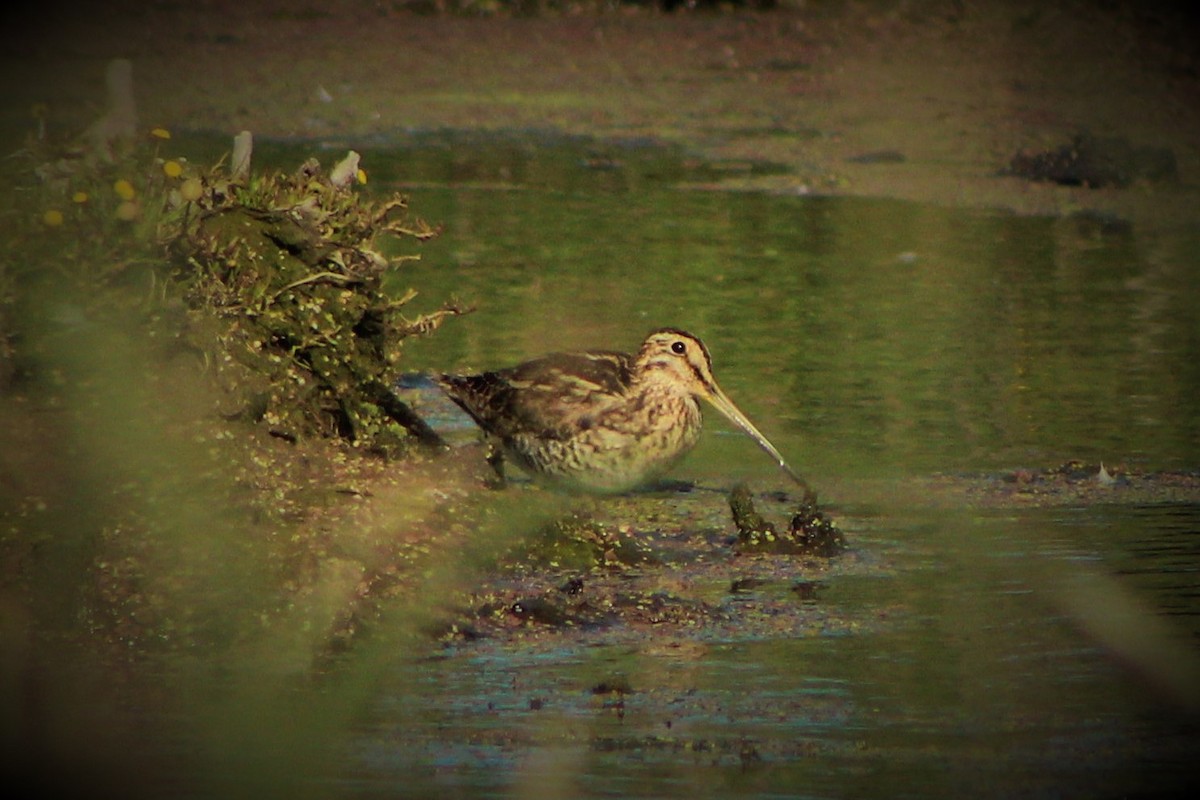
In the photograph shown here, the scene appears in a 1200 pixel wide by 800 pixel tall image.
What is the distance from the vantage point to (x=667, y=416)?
367 inches

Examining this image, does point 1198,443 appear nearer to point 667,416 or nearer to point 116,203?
point 667,416

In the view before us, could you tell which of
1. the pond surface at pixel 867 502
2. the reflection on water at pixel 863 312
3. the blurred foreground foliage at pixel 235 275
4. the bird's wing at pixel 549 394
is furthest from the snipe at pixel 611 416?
the blurred foreground foliage at pixel 235 275

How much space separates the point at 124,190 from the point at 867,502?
3.05 m

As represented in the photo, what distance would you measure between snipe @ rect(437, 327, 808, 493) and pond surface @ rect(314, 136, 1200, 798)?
47 cm

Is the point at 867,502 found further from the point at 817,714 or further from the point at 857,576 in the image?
the point at 817,714

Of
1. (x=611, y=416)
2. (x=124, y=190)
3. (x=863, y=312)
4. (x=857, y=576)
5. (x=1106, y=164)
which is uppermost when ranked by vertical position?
(x=124, y=190)

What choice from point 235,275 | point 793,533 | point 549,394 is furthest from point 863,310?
point 235,275

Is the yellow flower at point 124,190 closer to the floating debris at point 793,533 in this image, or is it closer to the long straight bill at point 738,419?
the floating debris at point 793,533

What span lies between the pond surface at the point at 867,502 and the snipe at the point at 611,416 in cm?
47

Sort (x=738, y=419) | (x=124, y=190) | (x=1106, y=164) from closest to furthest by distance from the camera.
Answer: (x=124, y=190)
(x=738, y=419)
(x=1106, y=164)

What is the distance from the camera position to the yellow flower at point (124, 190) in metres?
7.94

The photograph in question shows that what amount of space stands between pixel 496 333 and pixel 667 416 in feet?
11.0

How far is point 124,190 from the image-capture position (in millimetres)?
7938

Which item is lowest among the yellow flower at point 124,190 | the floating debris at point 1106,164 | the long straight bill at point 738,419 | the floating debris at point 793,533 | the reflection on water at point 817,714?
the reflection on water at point 817,714
